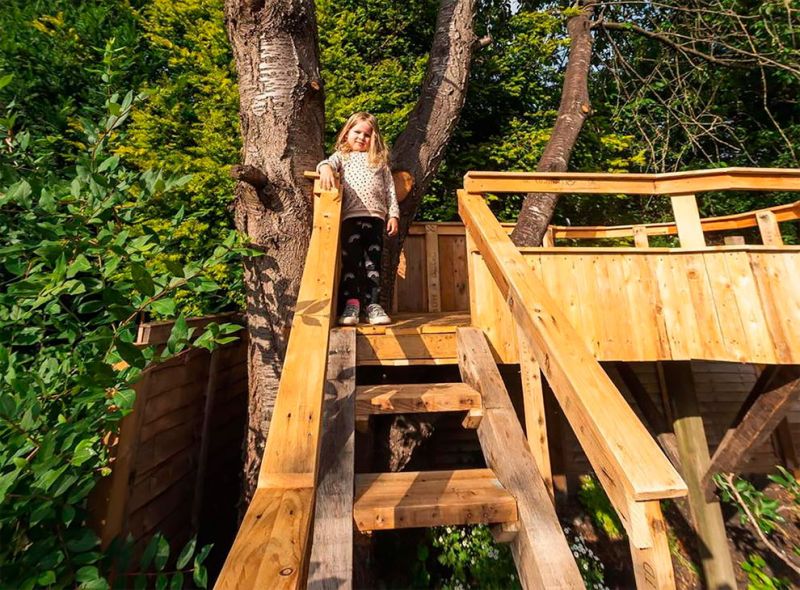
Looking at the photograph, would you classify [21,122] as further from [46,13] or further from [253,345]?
[253,345]

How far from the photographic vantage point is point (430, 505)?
128cm

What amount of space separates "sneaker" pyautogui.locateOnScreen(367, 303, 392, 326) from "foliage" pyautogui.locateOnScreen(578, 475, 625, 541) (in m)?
3.89

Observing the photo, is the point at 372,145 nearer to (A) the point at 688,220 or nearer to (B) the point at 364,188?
(B) the point at 364,188

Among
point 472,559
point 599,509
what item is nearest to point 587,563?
point 599,509

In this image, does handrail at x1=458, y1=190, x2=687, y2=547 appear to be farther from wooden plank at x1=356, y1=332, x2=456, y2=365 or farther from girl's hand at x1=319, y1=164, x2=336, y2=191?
girl's hand at x1=319, y1=164, x2=336, y2=191

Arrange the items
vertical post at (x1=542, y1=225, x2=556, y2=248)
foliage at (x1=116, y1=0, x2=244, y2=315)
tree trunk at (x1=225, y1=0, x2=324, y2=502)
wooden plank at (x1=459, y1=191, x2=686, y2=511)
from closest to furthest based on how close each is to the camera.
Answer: wooden plank at (x1=459, y1=191, x2=686, y2=511) → tree trunk at (x1=225, y1=0, x2=324, y2=502) → foliage at (x1=116, y1=0, x2=244, y2=315) → vertical post at (x1=542, y1=225, x2=556, y2=248)

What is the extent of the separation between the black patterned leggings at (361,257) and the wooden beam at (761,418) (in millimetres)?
3078

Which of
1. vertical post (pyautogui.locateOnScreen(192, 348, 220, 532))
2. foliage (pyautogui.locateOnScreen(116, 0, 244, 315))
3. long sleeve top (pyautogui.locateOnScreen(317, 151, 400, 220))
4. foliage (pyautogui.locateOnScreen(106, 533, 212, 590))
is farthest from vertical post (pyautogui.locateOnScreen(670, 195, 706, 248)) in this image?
foliage (pyautogui.locateOnScreen(116, 0, 244, 315))

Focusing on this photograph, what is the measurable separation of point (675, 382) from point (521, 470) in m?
3.37

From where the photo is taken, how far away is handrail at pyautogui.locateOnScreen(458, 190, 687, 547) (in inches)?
32.5

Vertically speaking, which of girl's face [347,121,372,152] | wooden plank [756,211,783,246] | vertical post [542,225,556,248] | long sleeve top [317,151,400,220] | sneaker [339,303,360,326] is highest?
vertical post [542,225,556,248]

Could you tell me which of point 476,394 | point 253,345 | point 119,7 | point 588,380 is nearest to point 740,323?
point 476,394

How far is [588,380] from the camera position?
1.07m

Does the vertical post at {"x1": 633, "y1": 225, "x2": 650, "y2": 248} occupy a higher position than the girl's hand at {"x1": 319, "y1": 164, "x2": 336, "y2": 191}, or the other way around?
the vertical post at {"x1": 633, "y1": 225, "x2": 650, "y2": 248}
